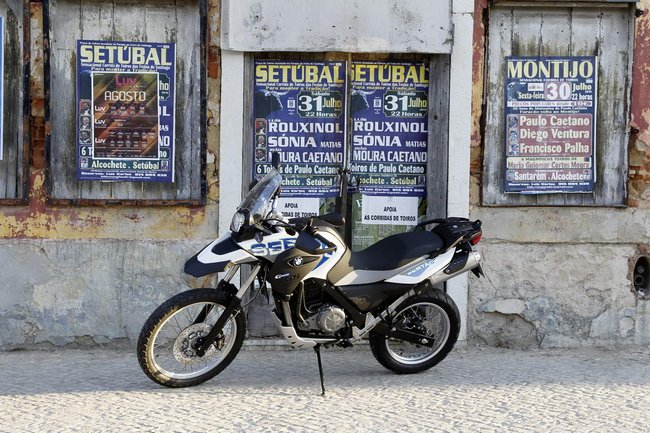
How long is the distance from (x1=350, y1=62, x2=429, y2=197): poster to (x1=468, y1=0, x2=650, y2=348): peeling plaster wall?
1.49 ft

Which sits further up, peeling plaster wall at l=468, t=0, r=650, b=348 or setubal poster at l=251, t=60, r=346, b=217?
setubal poster at l=251, t=60, r=346, b=217

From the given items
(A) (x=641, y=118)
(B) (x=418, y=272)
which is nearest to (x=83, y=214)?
(B) (x=418, y=272)

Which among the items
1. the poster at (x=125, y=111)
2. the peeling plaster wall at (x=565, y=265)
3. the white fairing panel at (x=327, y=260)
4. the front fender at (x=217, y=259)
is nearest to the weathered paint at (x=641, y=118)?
the peeling plaster wall at (x=565, y=265)

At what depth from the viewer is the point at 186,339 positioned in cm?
574

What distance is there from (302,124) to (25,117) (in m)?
2.11

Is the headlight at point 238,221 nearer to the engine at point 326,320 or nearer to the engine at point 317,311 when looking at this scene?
the engine at point 317,311

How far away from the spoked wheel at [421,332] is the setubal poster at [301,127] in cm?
146

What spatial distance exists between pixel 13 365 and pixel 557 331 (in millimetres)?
4121

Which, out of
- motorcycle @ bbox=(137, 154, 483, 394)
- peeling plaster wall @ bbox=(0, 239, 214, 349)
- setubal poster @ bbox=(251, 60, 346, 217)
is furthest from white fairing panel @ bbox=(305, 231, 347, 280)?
peeling plaster wall @ bbox=(0, 239, 214, 349)

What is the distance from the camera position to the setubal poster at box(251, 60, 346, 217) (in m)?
7.25

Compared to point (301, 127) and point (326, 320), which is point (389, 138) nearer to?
point (301, 127)

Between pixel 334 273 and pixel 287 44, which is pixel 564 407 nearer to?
pixel 334 273

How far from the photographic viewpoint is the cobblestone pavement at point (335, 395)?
507 centimetres

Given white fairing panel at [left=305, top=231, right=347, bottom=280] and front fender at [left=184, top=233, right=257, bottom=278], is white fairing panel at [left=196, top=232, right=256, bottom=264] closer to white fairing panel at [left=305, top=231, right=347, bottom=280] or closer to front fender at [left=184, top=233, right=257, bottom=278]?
front fender at [left=184, top=233, right=257, bottom=278]
